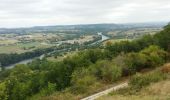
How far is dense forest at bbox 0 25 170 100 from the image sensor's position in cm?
4694

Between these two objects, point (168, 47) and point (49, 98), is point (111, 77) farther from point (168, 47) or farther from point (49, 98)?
point (168, 47)

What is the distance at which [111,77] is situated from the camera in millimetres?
46906

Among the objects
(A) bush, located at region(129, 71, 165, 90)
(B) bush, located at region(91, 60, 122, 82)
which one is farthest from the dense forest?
(A) bush, located at region(129, 71, 165, 90)

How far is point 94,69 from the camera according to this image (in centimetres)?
5134

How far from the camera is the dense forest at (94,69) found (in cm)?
4694

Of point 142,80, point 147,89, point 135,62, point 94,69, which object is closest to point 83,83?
point 94,69

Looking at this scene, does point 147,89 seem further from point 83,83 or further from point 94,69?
point 94,69

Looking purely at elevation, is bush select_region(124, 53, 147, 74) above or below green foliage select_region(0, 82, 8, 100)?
above

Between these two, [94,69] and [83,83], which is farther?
[94,69]

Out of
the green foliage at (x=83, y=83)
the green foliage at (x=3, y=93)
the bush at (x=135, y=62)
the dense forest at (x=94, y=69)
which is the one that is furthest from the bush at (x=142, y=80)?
the green foliage at (x=3, y=93)

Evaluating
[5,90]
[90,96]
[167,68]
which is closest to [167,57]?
[167,68]

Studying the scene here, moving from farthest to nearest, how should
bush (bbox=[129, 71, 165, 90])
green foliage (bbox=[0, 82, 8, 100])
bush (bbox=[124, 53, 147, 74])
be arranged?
green foliage (bbox=[0, 82, 8, 100]) < bush (bbox=[124, 53, 147, 74]) < bush (bbox=[129, 71, 165, 90])

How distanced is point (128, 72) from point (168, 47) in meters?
17.8

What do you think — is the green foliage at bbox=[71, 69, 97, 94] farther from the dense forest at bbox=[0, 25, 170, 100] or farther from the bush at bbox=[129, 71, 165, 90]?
the bush at bbox=[129, 71, 165, 90]
